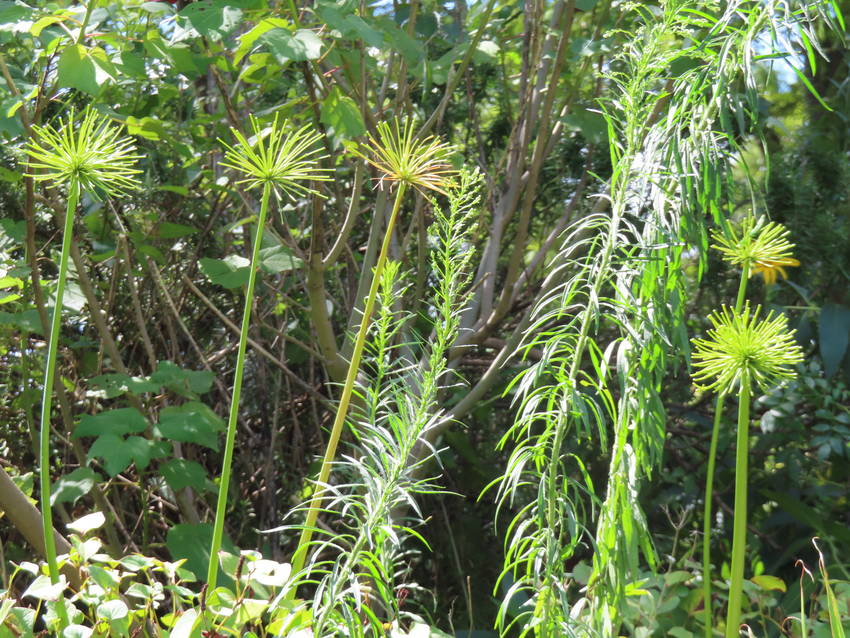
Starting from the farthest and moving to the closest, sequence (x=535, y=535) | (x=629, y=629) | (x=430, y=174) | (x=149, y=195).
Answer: (x=149, y=195) → (x=629, y=629) → (x=535, y=535) → (x=430, y=174)

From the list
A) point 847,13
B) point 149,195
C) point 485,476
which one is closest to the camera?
point 149,195

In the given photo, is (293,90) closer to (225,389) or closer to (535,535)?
(225,389)

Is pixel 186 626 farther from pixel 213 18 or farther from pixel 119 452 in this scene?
pixel 213 18

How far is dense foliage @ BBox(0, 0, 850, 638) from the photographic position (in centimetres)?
124

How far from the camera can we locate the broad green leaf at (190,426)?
1897 mm

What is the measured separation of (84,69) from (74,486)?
2.94 ft

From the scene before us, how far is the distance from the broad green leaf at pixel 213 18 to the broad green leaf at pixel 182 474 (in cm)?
94

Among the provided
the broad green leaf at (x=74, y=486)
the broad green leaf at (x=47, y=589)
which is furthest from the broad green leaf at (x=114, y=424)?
the broad green leaf at (x=47, y=589)

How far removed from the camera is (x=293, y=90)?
2.64 meters

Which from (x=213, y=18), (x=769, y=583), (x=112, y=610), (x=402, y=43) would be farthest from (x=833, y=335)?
(x=112, y=610)

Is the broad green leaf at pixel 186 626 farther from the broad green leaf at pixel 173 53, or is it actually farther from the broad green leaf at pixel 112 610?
the broad green leaf at pixel 173 53

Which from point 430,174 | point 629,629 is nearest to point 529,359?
point 629,629

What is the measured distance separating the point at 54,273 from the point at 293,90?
88 centimetres

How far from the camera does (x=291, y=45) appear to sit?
1652 millimetres
